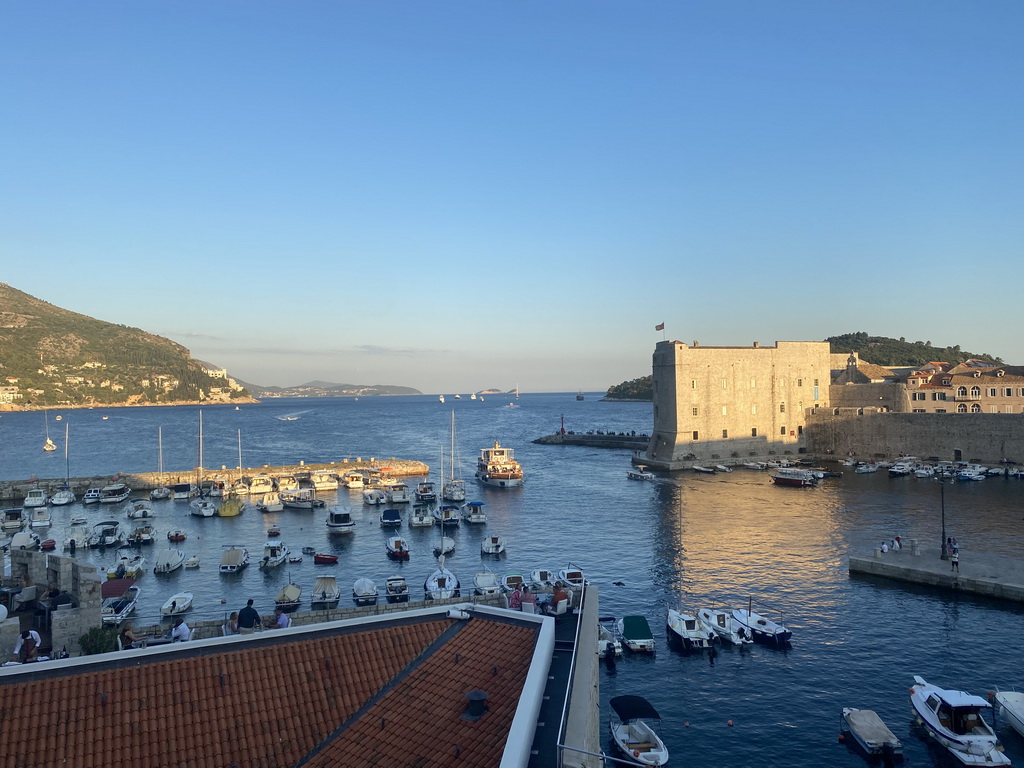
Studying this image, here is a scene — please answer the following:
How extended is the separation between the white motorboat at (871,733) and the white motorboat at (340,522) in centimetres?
3175

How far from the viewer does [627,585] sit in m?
30.5

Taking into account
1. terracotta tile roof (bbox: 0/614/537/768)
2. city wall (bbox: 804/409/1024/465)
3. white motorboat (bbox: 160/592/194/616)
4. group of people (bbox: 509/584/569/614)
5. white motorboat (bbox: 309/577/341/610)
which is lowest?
white motorboat (bbox: 160/592/194/616)

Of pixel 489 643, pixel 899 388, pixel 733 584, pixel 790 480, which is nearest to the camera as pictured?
pixel 489 643

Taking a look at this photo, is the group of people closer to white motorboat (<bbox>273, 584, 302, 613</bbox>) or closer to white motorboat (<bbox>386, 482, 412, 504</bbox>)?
white motorboat (<bbox>273, 584, 302, 613</bbox>)

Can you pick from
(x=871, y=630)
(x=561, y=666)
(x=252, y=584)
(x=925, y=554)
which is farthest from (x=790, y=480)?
(x=561, y=666)

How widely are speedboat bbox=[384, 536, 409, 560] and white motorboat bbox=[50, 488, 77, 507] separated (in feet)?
109

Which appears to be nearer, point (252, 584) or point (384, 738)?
point (384, 738)

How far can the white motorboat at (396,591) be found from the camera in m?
28.6

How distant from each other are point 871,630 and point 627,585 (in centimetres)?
980

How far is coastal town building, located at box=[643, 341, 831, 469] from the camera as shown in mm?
68938

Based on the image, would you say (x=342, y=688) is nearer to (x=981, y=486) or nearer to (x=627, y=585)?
(x=627, y=585)

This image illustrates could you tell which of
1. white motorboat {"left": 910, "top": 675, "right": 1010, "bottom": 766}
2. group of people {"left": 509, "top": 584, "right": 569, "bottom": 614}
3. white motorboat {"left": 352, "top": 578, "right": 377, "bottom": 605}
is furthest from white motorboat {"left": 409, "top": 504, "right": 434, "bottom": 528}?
white motorboat {"left": 910, "top": 675, "right": 1010, "bottom": 766}

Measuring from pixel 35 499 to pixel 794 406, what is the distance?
2761 inches

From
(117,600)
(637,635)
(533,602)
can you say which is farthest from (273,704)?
(117,600)
